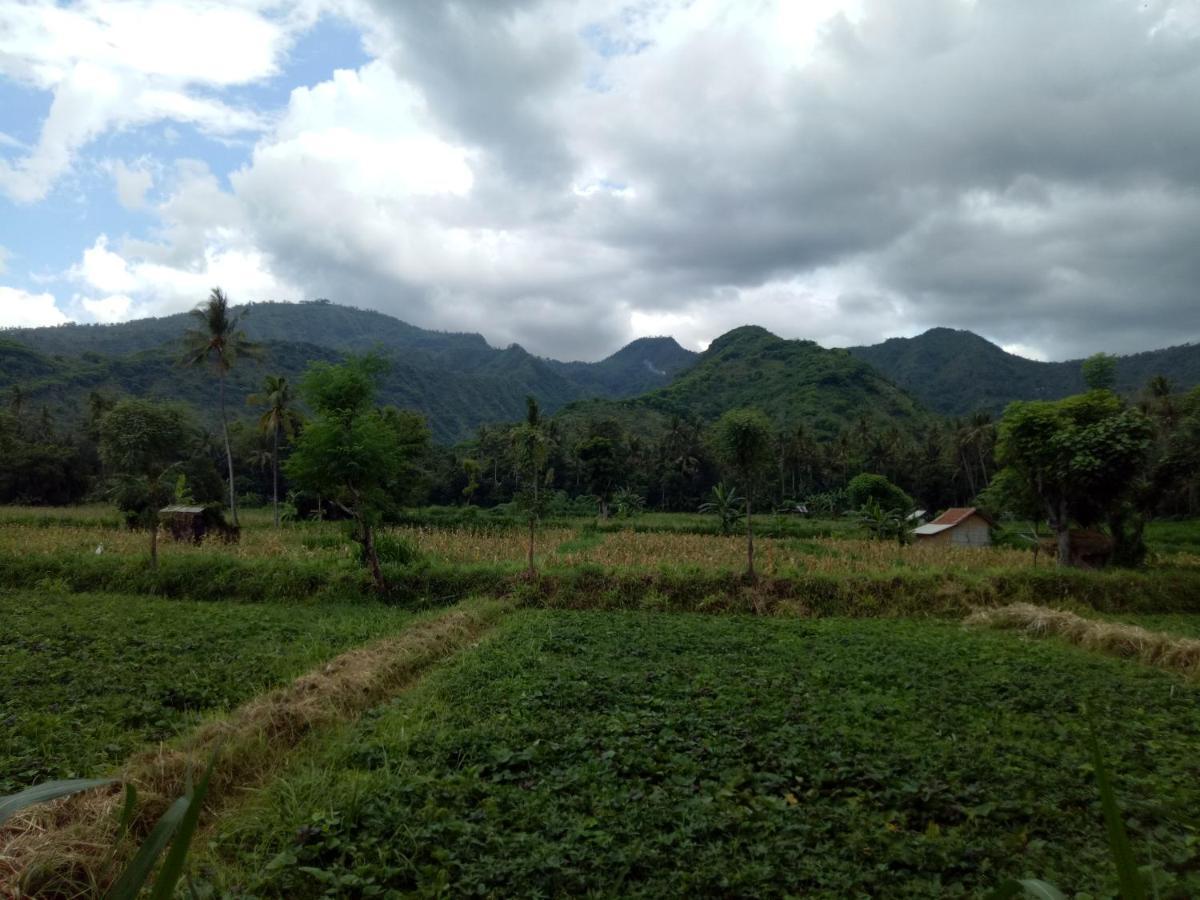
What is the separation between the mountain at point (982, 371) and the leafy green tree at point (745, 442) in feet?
343

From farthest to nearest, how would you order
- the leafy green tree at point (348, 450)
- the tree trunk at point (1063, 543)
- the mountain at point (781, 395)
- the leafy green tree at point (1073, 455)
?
the mountain at point (781, 395) < the tree trunk at point (1063, 543) < the leafy green tree at point (1073, 455) < the leafy green tree at point (348, 450)

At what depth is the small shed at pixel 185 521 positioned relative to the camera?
26.5 m

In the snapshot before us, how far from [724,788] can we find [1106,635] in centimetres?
1025

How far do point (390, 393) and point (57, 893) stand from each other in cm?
12827

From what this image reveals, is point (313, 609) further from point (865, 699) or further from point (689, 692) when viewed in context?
point (865, 699)

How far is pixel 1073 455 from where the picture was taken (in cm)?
1908

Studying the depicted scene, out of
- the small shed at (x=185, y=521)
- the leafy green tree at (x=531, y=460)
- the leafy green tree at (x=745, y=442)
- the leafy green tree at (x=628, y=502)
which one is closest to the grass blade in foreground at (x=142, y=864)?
the leafy green tree at (x=531, y=460)

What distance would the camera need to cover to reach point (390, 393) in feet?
417

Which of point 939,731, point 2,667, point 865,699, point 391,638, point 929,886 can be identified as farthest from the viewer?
point 391,638

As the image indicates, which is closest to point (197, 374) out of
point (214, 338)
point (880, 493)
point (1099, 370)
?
point (214, 338)

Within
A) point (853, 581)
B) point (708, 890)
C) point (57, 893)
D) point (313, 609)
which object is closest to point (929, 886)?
point (708, 890)

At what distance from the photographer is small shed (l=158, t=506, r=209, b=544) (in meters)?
26.5

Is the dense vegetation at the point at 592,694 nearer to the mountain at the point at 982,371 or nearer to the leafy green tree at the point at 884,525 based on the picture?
the leafy green tree at the point at 884,525

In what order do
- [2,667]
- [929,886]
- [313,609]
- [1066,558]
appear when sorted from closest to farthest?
[929,886], [2,667], [313,609], [1066,558]
